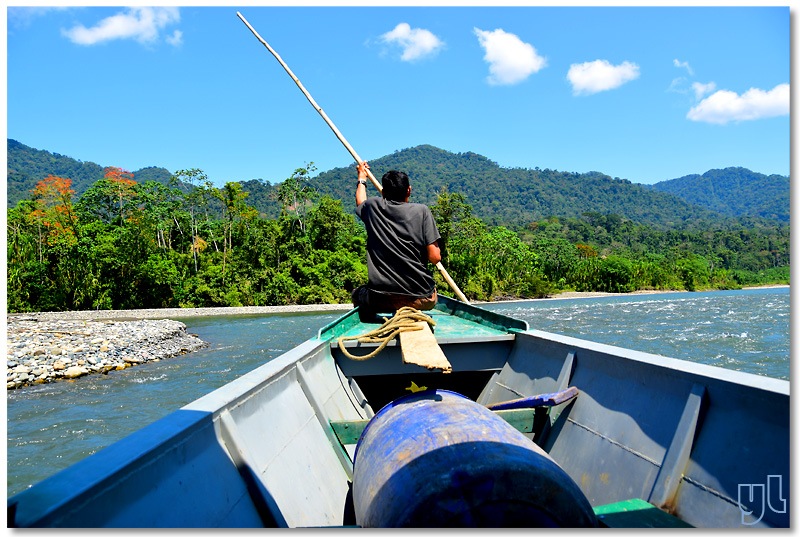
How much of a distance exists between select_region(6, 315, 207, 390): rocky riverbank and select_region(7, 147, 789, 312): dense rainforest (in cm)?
1241

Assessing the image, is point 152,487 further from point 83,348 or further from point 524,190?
point 524,190

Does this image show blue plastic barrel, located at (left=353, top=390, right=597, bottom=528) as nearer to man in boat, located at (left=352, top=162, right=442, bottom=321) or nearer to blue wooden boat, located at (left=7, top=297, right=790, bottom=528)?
blue wooden boat, located at (left=7, top=297, right=790, bottom=528)

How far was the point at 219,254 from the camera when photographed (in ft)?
97.8

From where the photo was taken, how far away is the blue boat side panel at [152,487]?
34.4 inches

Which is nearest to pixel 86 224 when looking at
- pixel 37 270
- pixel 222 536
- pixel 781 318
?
pixel 37 270

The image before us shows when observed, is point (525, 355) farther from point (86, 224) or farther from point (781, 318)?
point (86, 224)

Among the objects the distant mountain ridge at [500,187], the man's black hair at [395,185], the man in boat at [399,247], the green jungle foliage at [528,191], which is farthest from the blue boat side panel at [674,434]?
the green jungle foliage at [528,191]

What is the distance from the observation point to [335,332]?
3.15 meters

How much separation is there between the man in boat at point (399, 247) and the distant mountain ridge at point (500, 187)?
296 feet

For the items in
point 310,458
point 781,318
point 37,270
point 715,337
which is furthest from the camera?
point 37,270

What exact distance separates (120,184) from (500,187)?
127756 mm

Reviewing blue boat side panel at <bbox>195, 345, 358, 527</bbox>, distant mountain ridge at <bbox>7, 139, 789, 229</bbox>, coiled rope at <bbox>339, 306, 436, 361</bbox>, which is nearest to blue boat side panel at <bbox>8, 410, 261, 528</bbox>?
blue boat side panel at <bbox>195, 345, 358, 527</bbox>

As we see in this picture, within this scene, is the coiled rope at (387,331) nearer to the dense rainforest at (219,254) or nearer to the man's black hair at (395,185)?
the man's black hair at (395,185)

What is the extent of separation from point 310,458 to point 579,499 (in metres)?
1.12
